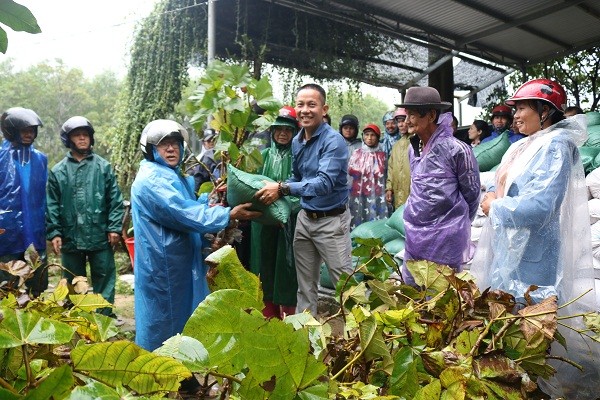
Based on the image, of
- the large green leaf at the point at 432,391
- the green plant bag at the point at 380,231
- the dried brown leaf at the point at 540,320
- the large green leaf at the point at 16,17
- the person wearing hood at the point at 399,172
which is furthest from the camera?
the person wearing hood at the point at 399,172

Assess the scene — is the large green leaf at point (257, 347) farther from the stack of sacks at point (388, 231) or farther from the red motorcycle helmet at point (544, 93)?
the stack of sacks at point (388, 231)

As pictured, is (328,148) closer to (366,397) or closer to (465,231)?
(465,231)

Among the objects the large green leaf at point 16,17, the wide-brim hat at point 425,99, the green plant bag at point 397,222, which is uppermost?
the wide-brim hat at point 425,99

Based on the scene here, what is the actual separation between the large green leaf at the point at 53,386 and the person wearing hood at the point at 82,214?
12.6 feet

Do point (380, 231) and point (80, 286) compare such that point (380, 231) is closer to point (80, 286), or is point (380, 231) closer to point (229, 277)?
point (80, 286)

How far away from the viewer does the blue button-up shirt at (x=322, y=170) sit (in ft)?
11.4

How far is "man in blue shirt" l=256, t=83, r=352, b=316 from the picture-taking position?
143 inches

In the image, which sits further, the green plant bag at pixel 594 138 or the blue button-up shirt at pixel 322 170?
the green plant bag at pixel 594 138

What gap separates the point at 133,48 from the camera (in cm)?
718

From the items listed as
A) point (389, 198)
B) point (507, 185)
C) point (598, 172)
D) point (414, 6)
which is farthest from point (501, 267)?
point (414, 6)

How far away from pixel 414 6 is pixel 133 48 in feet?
10.6

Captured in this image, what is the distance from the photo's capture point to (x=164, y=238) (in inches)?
116

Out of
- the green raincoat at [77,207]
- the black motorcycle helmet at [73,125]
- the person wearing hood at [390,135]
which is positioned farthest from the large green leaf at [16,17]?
the person wearing hood at [390,135]

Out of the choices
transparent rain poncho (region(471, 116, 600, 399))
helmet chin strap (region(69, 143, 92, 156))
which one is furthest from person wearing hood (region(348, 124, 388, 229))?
transparent rain poncho (region(471, 116, 600, 399))
